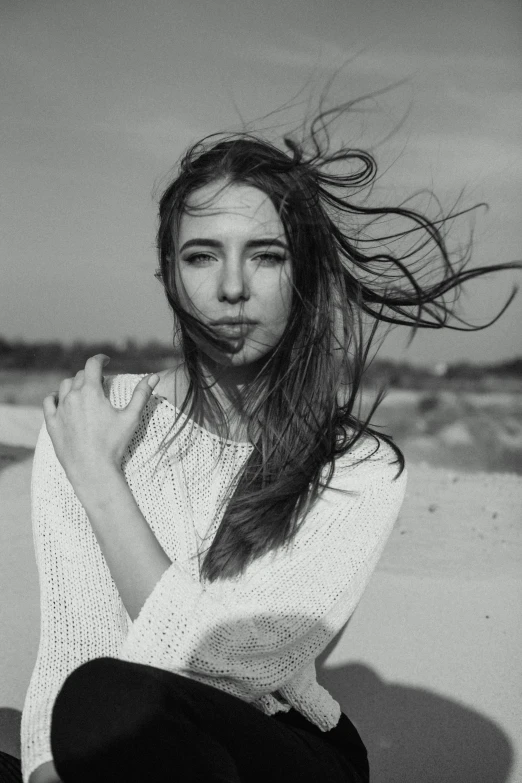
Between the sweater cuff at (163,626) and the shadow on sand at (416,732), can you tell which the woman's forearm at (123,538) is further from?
the shadow on sand at (416,732)

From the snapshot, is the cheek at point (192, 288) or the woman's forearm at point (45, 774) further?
the cheek at point (192, 288)

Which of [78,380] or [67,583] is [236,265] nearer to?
[78,380]

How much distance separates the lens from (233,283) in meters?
1.52

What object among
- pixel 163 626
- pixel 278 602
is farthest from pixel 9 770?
pixel 278 602

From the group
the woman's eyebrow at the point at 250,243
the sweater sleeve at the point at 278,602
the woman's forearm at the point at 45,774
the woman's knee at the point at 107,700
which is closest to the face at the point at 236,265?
the woman's eyebrow at the point at 250,243

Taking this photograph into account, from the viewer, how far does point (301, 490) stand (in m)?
1.60

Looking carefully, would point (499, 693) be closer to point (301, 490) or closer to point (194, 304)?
point (301, 490)

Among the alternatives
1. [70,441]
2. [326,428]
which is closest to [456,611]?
[326,428]

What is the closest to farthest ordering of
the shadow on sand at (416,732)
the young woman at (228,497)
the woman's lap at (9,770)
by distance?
1. the young woman at (228,497)
2. the woman's lap at (9,770)
3. the shadow on sand at (416,732)

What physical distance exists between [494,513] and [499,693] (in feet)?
5.85

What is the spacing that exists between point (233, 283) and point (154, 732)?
2.81ft

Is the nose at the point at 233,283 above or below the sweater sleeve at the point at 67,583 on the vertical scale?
above

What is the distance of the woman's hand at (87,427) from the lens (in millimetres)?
1385

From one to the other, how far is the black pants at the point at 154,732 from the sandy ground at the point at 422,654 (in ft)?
3.20
